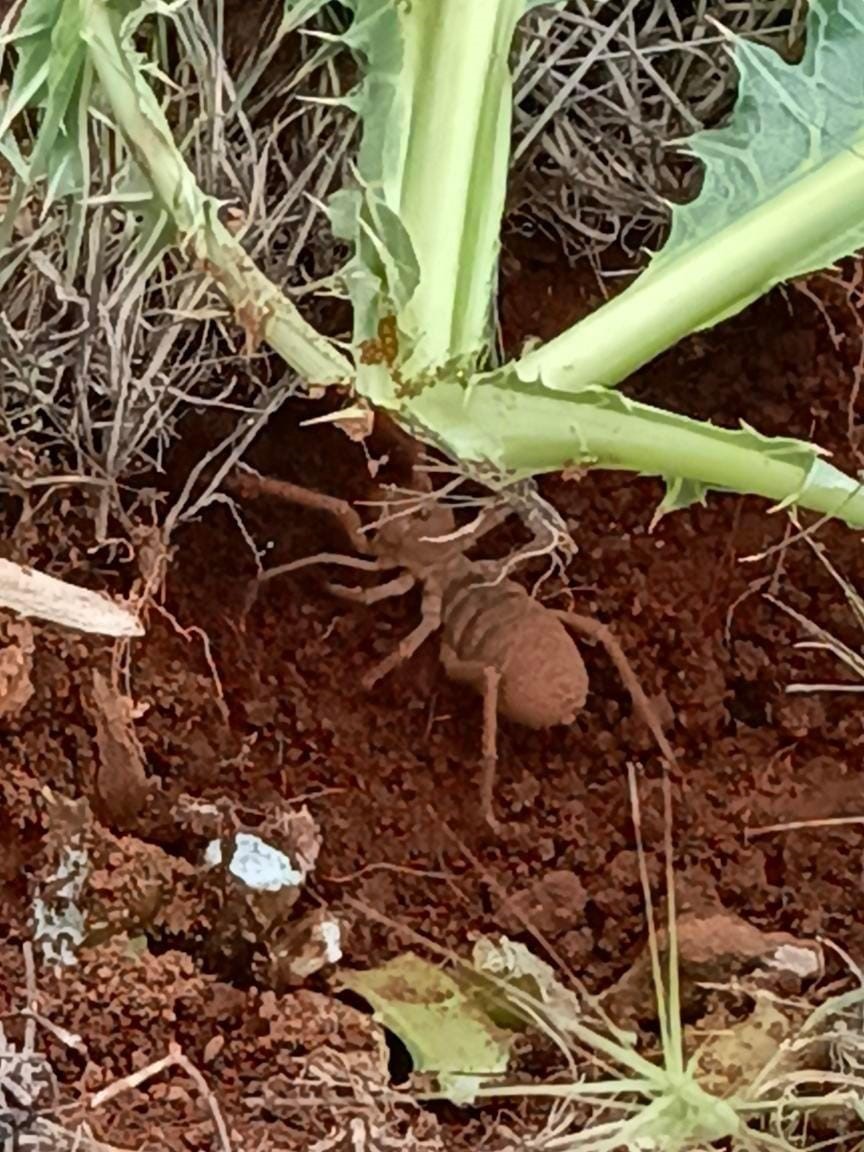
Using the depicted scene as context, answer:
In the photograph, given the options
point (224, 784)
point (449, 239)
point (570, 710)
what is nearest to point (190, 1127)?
point (224, 784)

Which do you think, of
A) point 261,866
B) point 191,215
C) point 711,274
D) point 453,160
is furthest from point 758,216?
point 261,866

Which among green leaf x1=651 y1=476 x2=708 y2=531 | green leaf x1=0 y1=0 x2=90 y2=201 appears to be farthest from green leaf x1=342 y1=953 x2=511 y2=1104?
green leaf x1=0 y1=0 x2=90 y2=201

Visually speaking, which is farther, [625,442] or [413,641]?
[413,641]

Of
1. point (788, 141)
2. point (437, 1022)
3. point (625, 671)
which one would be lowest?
point (437, 1022)

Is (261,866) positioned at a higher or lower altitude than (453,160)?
lower

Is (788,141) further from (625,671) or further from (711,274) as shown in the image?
(625,671)

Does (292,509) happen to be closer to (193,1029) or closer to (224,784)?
(224,784)
